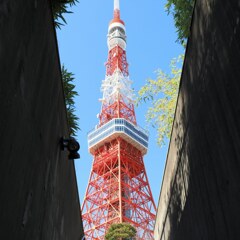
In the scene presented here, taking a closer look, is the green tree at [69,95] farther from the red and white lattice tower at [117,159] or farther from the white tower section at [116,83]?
the white tower section at [116,83]

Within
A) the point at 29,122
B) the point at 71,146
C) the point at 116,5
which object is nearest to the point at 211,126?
the point at 29,122

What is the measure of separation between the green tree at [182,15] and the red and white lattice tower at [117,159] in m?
29.7

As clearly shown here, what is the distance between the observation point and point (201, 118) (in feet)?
13.2

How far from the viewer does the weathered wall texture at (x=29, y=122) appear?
254 centimetres

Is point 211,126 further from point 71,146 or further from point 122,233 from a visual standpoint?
point 122,233

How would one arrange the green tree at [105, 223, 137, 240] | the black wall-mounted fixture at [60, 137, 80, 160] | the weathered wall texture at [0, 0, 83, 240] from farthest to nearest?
the green tree at [105, 223, 137, 240], the black wall-mounted fixture at [60, 137, 80, 160], the weathered wall texture at [0, 0, 83, 240]

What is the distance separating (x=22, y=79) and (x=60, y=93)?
162 centimetres

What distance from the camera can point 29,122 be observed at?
3152mm

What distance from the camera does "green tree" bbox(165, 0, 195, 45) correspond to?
719 cm

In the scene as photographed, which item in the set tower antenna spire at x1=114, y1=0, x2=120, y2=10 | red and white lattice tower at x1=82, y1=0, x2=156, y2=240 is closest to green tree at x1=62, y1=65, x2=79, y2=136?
red and white lattice tower at x1=82, y1=0, x2=156, y2=240

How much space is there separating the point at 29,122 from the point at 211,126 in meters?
1.78

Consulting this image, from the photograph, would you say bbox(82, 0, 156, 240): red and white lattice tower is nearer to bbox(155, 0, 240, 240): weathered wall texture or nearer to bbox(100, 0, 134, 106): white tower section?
bbox(100, 0, 134, 106): white tower section

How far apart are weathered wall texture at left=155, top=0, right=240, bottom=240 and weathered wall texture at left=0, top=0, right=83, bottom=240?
5.31 feet

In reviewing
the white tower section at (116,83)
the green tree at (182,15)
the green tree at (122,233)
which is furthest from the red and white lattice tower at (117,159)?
the green tree at (182,15)
